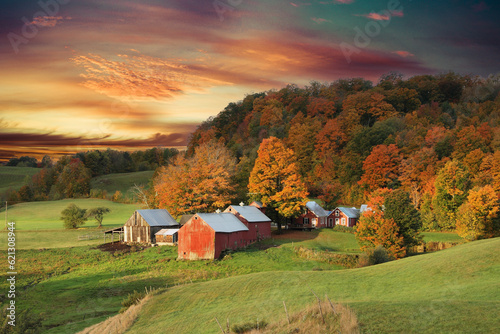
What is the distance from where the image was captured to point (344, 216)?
70500 millimetres

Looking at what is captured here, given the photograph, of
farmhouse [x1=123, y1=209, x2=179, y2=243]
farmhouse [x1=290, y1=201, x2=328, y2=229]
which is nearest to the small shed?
farmhouse [x1=123, y1=209, x2=179, y2=243]

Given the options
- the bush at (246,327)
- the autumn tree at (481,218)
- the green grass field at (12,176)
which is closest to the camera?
the bush at (246,327)

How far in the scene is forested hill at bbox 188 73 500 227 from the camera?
74.4 meters

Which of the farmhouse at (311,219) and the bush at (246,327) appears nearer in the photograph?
the bush at (246,327)

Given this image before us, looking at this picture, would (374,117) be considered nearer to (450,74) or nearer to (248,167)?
(248,167)

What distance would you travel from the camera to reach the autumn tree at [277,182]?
6294 centimetres

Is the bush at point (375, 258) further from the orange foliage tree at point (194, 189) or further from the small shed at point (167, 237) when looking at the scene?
the orange foliage tree at point (194, 189)

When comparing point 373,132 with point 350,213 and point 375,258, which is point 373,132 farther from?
point 375,258

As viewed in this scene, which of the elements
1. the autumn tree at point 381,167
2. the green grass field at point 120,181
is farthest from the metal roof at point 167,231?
the green grass field at point 120,181

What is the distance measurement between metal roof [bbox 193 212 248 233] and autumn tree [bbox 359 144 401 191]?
1307 inches

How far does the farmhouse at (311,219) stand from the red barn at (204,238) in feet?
75.1

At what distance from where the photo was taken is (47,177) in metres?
121

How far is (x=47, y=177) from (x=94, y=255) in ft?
273

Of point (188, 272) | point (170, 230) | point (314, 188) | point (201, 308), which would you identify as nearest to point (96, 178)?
point (314, 188)
